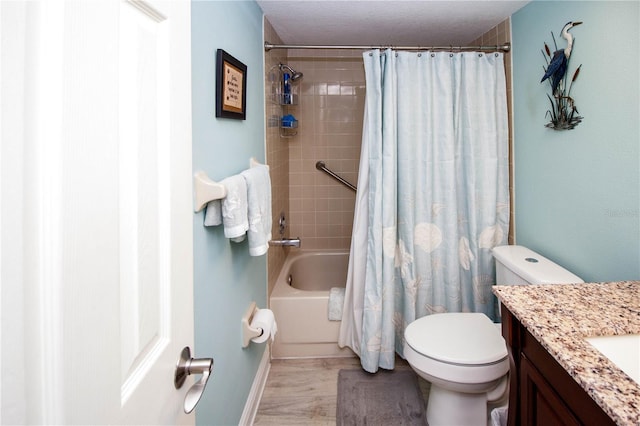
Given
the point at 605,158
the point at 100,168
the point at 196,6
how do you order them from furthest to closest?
the point at 605,158, the point at 196,6, the point at 100,168

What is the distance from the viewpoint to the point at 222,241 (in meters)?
1.50

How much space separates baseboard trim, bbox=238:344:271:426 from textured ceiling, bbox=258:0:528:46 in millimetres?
2025

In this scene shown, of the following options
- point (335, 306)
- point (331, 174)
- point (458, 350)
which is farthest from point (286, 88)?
point (458, 350)

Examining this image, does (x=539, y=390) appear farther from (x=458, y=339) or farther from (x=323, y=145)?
(x=323, y=145)

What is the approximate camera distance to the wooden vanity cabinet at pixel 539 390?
0.83 metres

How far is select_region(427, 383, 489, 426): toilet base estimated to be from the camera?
68.4 inches

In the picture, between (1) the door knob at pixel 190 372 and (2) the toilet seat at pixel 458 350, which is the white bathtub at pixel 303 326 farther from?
(1) the door knob at pixel 190 372

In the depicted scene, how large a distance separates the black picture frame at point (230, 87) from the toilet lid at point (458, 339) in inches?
49.7

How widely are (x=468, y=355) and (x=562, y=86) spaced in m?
1.27

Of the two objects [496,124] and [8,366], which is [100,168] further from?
[496,124]

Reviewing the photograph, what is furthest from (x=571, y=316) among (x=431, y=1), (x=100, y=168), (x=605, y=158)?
(x=431, y=1)

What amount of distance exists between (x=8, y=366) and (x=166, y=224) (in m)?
0.33

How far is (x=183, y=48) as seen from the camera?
704mm

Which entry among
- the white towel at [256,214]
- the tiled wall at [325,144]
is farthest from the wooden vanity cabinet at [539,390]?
the tiled wall at [325,144]
